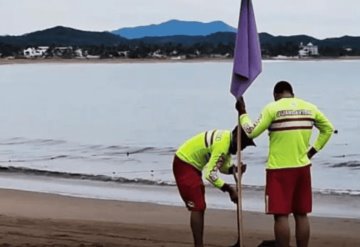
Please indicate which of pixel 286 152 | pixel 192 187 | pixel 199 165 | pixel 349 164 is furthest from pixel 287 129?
pixel 349 164

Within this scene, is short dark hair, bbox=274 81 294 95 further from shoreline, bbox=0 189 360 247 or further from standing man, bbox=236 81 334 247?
shoreline, bbox=0 189 360 247

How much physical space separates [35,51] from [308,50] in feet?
154

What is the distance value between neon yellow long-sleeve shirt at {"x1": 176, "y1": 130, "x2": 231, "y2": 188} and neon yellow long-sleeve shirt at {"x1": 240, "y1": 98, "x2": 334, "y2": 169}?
0.31m

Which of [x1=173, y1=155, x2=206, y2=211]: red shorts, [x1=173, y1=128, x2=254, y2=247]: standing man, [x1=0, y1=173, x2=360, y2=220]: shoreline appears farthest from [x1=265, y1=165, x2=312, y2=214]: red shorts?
[x1=0, y1=173, x2=360, y2=220]: shoreline

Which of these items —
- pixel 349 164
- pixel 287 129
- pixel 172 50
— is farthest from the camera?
pixel 172 50

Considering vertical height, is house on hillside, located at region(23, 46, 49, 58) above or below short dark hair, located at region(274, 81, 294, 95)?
below

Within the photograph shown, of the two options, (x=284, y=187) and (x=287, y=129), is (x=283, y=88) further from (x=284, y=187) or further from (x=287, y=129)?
(x=284, y=187)

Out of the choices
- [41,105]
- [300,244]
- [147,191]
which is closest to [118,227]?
[300,244]

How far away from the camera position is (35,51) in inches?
6156

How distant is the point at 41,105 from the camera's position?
209 feet

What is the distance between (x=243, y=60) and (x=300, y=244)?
1.75 metres

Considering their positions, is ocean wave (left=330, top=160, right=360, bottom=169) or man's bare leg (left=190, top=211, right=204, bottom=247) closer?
man's bare leg (left=190, top=211, right=204, bottom=247)

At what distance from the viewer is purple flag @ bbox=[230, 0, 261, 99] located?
8.35m

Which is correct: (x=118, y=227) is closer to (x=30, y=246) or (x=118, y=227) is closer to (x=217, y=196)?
(x=30, y=246)
